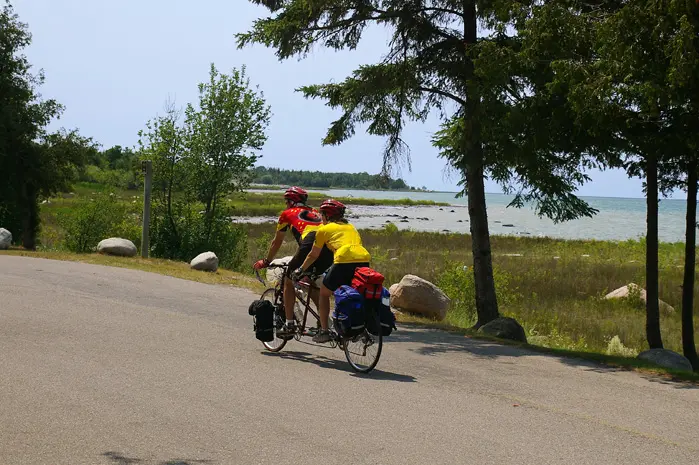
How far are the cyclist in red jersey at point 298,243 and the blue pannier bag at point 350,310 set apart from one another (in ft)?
3.11

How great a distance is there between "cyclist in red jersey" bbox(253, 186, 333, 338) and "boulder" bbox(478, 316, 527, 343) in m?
5.22

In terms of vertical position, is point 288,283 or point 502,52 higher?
point 502,52

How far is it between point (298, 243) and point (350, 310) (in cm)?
135

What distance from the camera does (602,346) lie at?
19.1m

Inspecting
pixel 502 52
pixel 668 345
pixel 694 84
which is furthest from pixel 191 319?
pixel 668 345

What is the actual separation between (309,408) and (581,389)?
11.4 feet

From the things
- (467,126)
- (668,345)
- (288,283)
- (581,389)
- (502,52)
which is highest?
(502,52)

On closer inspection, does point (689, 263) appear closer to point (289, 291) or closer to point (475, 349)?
point (475, 349)

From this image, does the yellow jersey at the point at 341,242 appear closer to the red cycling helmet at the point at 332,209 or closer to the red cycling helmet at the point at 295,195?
the red cycling helmet at the point at 332,209

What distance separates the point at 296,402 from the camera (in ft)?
25.3

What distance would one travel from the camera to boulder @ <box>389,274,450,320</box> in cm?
1805

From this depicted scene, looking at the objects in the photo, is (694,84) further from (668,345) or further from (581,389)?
(668,345)

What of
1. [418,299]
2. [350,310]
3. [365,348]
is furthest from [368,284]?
[418,299]

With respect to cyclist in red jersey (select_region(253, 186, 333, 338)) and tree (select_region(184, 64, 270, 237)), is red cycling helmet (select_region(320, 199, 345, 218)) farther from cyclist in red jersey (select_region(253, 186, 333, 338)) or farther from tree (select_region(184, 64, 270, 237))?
tree (select_region(184, 64, 270, 237))
